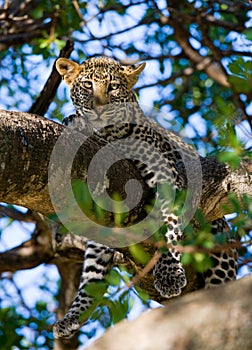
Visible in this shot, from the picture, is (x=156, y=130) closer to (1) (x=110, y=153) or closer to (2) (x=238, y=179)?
(2) (x=238, y=179)

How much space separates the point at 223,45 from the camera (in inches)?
357

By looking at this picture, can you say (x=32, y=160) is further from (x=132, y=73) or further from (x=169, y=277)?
(x=132, y=73)

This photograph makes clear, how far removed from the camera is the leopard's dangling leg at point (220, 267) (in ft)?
19.8

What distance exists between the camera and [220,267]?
614 centimetres

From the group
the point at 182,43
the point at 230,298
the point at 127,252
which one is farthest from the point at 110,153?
the point at 182,43

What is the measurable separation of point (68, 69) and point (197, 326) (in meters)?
4.60

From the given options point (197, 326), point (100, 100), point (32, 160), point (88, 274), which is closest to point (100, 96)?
point (100, 100)

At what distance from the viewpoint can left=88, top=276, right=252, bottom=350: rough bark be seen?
2.30 meters

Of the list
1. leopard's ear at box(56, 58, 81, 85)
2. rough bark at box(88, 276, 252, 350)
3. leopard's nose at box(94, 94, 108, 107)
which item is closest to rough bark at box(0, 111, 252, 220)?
leopard's nose at box(94, 94, 108, 107)

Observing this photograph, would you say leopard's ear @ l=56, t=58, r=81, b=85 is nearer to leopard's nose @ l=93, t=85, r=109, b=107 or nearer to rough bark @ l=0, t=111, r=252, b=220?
leopard's nose @ l=93, t=85, r=109, b=107

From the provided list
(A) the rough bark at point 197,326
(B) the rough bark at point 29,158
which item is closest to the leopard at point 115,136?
(B) the rough bark at point 29,158

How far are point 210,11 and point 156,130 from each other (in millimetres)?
2392

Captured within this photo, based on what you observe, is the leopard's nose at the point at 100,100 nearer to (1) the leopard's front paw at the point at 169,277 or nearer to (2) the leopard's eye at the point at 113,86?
(2) the leopard's eye at the point at 113,86

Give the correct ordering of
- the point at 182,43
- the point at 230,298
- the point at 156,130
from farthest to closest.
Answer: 1. the point at 182,43
2. the point at 156,130
3. the point at 230,298
